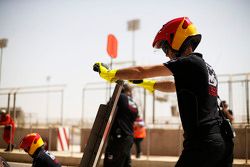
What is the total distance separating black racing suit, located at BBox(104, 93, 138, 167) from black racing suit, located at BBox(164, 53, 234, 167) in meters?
2.49

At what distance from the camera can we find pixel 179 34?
2.54 meters

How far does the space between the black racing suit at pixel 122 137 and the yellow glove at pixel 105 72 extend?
2.22 meters

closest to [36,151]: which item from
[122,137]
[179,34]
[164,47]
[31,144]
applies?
[31,144]

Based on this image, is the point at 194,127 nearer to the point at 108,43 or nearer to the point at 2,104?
the point at 108,43

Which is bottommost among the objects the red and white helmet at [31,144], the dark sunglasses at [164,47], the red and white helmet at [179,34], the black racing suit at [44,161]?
the black racing suit at [44,161]

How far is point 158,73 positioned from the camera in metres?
2.32

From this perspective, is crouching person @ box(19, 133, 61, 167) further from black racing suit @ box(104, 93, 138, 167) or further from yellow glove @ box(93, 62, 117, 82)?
yellow glove @ box(93, 62, 117, 82)

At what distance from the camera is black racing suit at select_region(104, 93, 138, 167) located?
15.2 feet

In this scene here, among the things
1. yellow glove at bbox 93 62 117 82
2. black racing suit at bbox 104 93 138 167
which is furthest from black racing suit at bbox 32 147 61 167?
yellow glove at bbox 93 62 117 82

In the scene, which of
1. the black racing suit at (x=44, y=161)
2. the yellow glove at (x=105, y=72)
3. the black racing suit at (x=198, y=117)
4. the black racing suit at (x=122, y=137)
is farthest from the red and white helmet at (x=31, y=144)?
the black racing suit at (x=198, y=117)

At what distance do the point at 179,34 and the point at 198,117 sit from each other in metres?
0.71

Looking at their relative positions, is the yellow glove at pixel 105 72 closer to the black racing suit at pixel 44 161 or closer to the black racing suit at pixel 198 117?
the black racing suit at pixel 198 117

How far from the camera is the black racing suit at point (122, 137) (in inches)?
182

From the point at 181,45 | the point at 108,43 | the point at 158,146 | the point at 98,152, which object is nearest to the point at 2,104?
the point at 158,146
